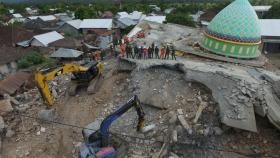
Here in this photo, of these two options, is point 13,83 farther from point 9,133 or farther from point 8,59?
point 8,59

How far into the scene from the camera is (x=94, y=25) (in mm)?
42906

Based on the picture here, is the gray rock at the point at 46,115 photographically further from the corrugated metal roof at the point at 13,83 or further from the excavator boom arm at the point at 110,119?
the corrugated metal roof at the point at 13,83

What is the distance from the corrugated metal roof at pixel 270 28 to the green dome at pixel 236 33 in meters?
12.5

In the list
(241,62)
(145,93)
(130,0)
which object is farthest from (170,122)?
(130,0)

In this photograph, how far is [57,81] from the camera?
55.0 ft

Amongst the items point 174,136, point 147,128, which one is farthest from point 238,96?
point 147,128

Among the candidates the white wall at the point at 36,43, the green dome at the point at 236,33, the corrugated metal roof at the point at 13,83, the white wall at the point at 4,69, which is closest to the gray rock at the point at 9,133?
the corrugated metal roof at the point at 13,83

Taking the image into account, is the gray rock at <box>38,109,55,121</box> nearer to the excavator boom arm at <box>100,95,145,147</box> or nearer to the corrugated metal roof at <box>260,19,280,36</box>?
the excavator boom arm at <box>100,95,145,147</box>

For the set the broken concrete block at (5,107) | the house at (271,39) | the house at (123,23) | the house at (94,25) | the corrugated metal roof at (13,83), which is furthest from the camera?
the house at (123,23)

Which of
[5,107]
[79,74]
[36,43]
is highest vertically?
[79,74]

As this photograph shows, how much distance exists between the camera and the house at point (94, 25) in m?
42.1

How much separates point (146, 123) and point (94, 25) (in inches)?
1298

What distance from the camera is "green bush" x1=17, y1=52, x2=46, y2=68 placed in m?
26.2

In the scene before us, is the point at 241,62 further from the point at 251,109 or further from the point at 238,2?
the point at 251,109
